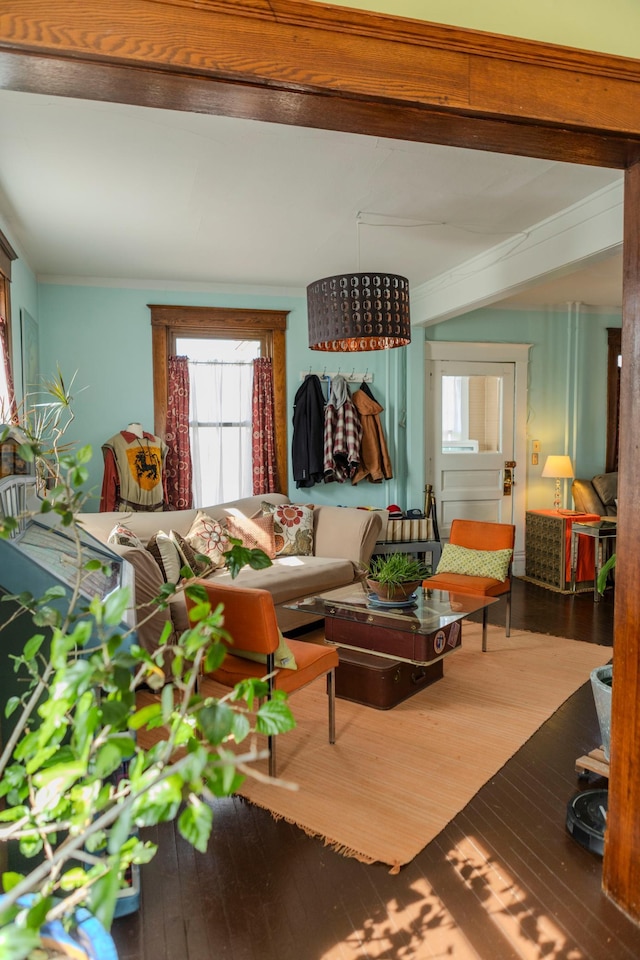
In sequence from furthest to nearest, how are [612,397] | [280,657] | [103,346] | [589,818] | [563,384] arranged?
[612,397]
[563,384]
[103,346]
[280,657]
[589,818]

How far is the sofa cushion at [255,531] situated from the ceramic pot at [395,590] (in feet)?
5.11

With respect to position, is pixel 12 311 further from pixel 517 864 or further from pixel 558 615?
pixel 558 615

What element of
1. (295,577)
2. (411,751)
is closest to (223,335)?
(295,577)

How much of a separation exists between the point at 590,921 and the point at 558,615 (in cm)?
345

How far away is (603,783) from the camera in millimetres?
2660

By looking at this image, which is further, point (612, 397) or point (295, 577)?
point (612, 397)

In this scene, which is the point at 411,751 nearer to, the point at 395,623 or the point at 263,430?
the point at 395,623

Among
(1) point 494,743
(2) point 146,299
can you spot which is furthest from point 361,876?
(2) point 146,299

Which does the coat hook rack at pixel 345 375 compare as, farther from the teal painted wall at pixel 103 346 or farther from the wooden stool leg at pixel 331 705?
the wooden stool leg at pixel 331 705

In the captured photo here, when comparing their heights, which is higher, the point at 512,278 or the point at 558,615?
the point at 512,278

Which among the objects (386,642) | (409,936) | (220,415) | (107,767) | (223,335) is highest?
(223,335)

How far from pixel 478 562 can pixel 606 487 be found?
252 cm

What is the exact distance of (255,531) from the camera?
5.11 meters

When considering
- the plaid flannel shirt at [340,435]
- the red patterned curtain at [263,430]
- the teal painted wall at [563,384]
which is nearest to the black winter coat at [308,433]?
the plaid flannel shirt at [340,435]
